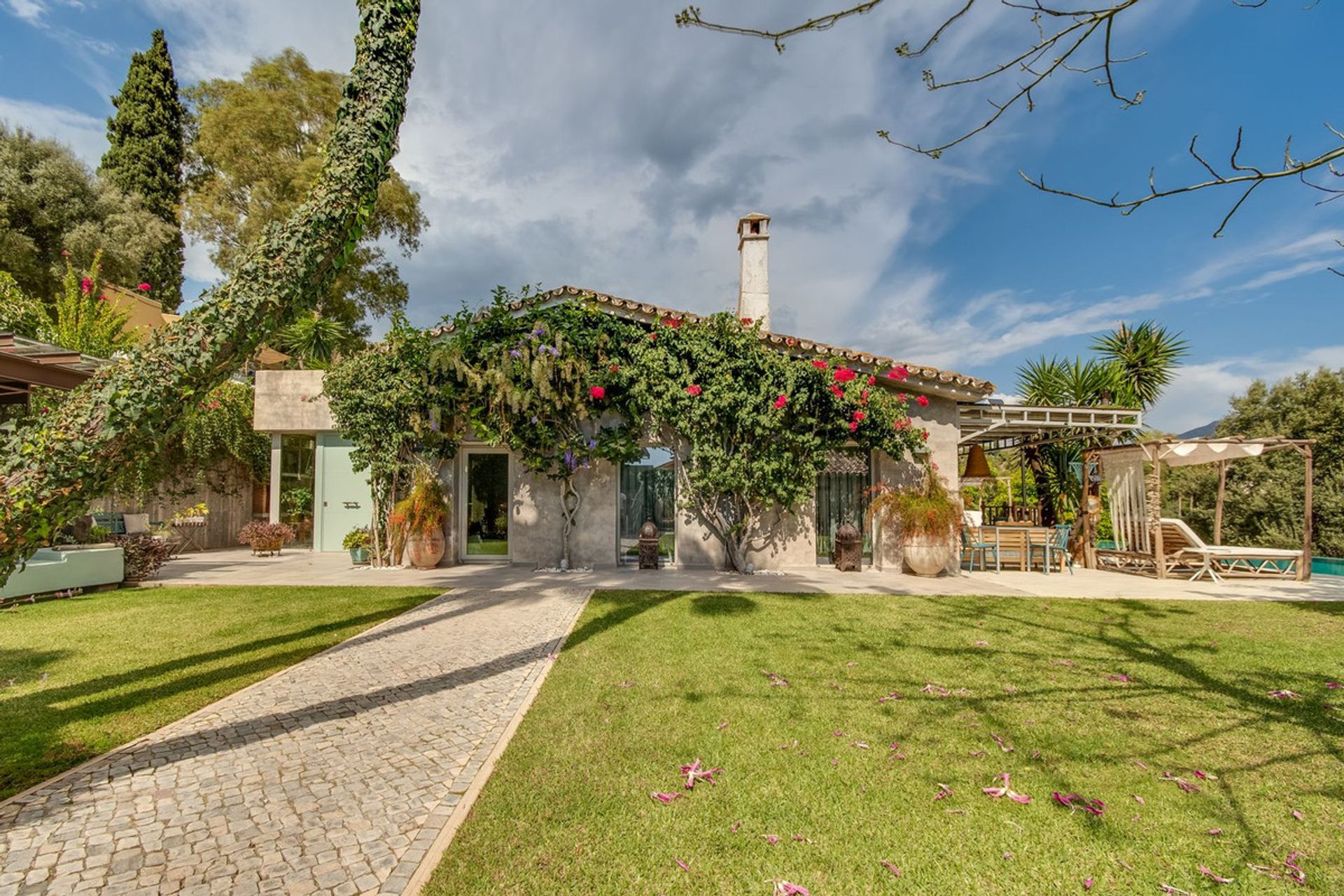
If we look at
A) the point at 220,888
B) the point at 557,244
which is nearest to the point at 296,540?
Result: the point at 557,244

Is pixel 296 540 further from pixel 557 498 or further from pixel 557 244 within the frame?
pixel 557 244

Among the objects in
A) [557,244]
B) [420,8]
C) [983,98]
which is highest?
[557,244]

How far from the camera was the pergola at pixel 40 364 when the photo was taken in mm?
6688

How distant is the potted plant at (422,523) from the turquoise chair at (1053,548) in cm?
1160

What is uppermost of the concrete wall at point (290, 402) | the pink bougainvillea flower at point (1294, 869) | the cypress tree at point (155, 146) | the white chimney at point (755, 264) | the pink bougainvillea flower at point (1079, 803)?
the cypress tree at point (155, 146)

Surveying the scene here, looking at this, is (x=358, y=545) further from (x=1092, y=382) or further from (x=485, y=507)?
(x=1092, y=382)

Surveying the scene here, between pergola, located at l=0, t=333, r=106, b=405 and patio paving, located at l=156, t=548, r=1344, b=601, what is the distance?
375cm

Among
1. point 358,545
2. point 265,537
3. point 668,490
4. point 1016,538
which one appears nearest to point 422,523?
point 358,545

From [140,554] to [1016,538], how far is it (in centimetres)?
1562

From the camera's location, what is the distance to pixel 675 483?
11.3 metres

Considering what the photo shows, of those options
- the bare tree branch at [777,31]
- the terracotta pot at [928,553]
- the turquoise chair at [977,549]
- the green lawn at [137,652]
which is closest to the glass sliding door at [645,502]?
the green lawn at [137,652]

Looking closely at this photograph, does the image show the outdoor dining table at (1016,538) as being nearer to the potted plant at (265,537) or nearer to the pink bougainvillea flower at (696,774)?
the pink bougainvillea flower at (696,774)

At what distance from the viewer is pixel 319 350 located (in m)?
17.0

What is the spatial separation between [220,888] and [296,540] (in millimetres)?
15460
